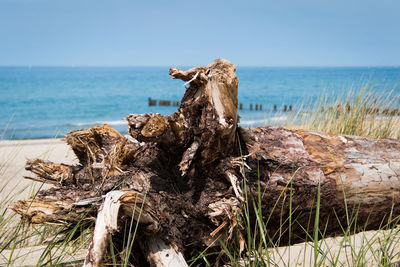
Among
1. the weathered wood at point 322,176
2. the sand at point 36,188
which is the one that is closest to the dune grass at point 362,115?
the weathered wood at point 322,176

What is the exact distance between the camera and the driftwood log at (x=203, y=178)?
202cm

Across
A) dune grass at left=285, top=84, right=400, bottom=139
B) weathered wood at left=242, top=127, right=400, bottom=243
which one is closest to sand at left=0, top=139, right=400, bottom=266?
weathered wood at left=242, top=127, right=400, bottom=243

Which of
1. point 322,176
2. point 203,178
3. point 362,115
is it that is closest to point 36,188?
point 203,178

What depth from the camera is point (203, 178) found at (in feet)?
7.61

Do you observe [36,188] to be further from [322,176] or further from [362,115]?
[362,115]

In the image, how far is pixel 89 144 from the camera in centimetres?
267

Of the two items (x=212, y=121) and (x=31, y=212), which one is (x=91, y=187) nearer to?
(x=31, y=212)

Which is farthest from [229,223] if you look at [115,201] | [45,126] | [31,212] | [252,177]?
[45,126]

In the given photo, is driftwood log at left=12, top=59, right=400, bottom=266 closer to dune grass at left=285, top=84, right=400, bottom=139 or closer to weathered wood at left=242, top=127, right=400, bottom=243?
weathered wood at left=242, top=127, right=400, bottom=243

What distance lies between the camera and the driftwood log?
2016mm

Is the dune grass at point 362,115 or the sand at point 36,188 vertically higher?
the dune grass at point 362,115

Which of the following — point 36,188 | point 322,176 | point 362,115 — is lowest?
point 36,188

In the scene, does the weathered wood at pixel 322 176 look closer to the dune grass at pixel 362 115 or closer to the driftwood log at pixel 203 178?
the driftwood log at pixel 203 178

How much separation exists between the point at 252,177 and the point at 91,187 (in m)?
1.21
